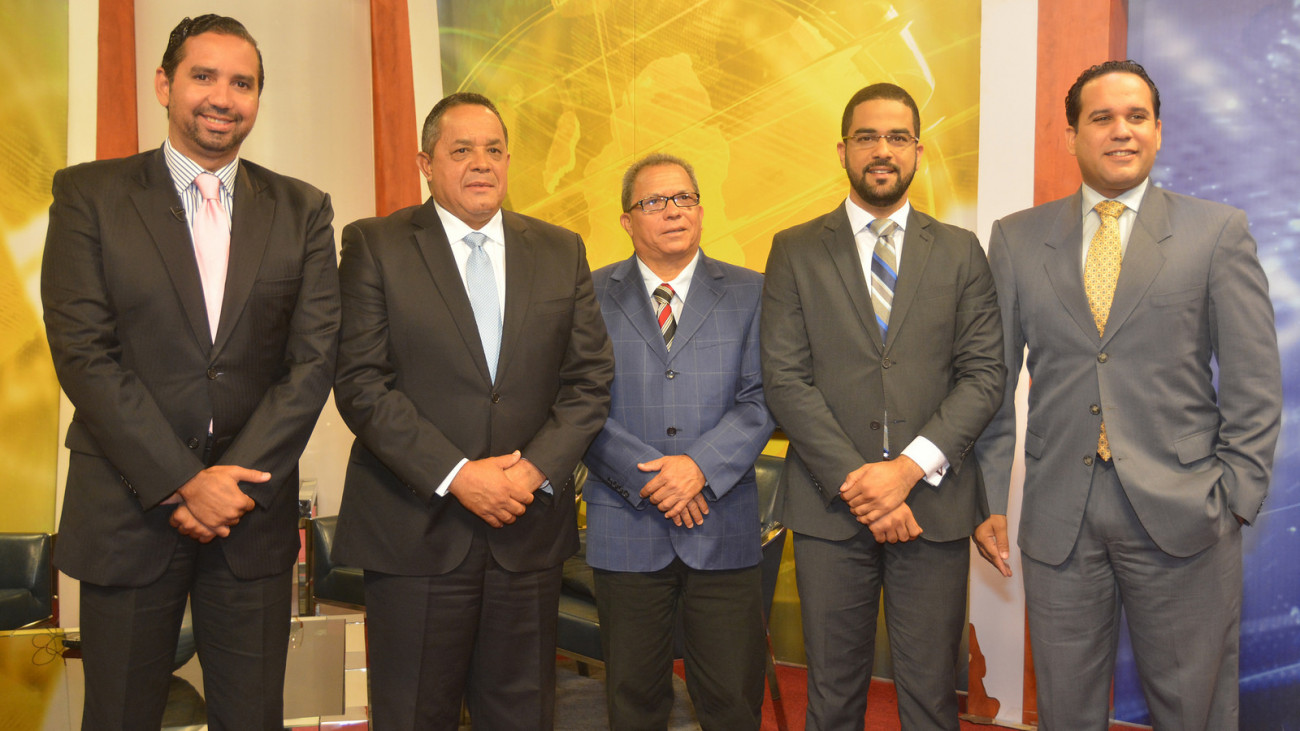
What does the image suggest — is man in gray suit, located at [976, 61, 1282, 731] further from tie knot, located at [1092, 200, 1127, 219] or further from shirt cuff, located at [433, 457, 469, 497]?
shirt cuff, located at [433, 457, 469, 497]

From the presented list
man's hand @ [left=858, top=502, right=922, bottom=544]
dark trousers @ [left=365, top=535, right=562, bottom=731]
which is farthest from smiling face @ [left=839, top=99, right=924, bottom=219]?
dark trousers @ [left=365, top=535, right=562, bottom=731]

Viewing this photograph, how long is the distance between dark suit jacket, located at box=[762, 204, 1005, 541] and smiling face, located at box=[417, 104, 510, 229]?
0.87m

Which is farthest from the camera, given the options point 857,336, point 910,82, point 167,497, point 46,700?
point 910,82

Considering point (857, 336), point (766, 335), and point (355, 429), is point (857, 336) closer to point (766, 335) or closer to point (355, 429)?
point (766, 335)

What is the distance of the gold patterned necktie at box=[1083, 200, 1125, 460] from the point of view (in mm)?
2484

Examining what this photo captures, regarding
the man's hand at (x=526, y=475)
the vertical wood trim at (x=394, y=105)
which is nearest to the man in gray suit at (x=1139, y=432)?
the man's hand at (x=526, y=475)

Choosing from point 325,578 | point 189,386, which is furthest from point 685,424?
point 325,578

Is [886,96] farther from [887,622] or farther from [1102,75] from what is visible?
[887,622]

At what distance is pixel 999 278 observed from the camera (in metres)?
2.71

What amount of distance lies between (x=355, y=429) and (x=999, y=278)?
1.81 metres

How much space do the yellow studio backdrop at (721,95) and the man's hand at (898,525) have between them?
1870mm

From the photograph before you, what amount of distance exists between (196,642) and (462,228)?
4.00 feet

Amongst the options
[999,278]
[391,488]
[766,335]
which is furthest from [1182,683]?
[391,488]

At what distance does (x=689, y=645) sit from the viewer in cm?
274
